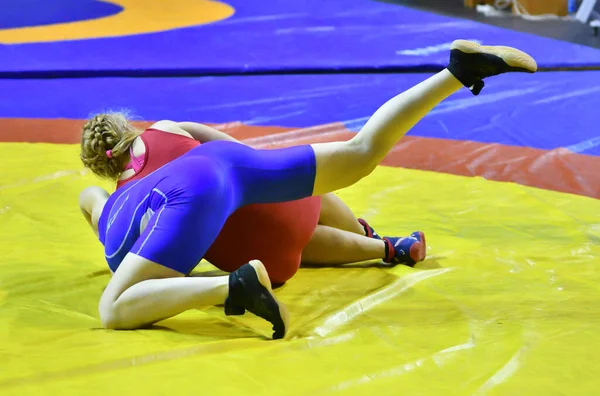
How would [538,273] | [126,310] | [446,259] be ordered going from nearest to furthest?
[126,310] < [538,273] < [446,259]

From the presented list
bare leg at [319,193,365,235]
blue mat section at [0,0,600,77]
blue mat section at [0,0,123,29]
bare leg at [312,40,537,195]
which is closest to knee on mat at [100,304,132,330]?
bare leg at [312,40,537,195]

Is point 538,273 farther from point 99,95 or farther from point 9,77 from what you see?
point 9,77

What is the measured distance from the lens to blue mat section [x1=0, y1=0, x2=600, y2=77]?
536cm

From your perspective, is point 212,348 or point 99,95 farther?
point 99,95

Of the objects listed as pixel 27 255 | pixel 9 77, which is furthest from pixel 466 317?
pixel 9 77

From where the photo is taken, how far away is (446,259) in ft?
8.63

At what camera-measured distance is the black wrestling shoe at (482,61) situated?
2.35 m

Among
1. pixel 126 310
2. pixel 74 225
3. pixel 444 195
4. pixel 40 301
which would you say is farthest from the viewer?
pixel 444 195

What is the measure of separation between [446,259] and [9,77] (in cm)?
356

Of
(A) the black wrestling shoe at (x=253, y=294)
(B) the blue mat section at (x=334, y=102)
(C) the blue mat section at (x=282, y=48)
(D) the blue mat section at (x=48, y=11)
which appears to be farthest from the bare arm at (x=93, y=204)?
(D) the blue mat section at (x=48, y=11)

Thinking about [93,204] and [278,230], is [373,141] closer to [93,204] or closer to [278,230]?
[278,230]

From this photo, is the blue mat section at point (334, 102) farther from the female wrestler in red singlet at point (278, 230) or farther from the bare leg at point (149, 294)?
the bare leg at point (149, 294)

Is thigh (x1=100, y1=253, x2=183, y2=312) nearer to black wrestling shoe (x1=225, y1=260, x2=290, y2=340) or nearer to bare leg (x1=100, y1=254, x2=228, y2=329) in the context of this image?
bare leg (x1=100, y1=254, x2=228, y2=329)

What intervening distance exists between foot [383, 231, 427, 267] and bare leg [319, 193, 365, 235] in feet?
0.44
